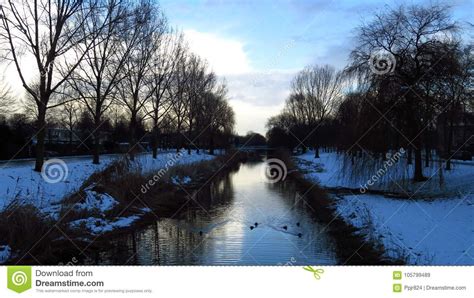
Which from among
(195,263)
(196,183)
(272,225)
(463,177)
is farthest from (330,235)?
(196,183)

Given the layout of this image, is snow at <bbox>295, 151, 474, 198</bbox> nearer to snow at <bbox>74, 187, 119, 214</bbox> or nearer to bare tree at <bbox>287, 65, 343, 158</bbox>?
snow at <bbox>74, 187, 119, 214</bbox>

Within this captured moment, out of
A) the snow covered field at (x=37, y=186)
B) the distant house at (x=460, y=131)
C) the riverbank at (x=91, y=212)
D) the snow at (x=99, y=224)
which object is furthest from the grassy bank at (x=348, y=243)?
the snow covered field at (x=37, y=186)

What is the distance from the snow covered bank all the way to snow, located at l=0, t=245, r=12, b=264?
8914 mm

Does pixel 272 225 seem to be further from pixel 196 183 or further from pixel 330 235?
pixel 196 183

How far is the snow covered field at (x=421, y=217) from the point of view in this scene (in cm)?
990

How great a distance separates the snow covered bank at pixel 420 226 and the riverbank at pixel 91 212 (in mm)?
8080

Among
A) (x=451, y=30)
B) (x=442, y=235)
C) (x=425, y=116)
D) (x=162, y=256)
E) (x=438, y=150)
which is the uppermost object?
(x=451, y=30)

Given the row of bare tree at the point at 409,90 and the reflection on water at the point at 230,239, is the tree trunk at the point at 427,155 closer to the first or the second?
the row of bare tree at the point at 409,90

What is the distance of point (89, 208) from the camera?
49.5ft

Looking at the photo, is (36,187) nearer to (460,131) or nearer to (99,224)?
(99,224)

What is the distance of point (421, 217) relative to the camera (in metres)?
13.1

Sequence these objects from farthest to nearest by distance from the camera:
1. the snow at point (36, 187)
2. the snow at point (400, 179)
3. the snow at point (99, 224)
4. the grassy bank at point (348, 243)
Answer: the snow at point (400, 179)
the snow at point (36, 187)
the snow at point (99, 224)
the grassy bank at point (348, 243)

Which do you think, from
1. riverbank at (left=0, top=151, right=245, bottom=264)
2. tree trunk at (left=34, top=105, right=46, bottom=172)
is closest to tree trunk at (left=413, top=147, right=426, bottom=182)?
riverbank at (left=0, top=151, right=245, bottom=264)

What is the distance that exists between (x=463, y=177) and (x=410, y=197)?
5.14 metres
